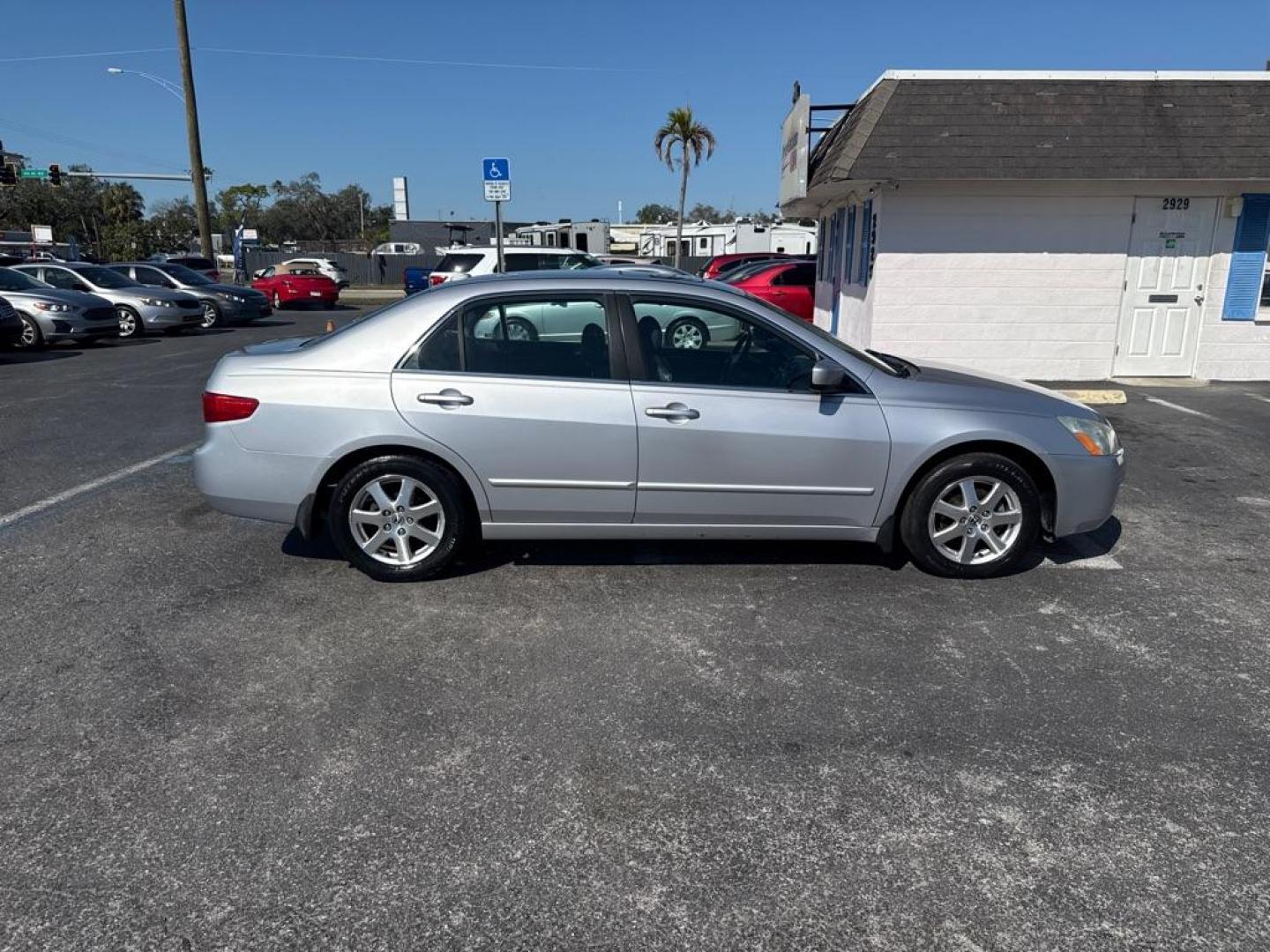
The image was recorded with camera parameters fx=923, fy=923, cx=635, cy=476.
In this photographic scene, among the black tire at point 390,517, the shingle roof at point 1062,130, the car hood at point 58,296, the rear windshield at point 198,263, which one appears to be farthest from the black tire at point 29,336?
the black tire at point 390,517

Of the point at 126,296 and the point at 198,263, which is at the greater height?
the point at 198,263

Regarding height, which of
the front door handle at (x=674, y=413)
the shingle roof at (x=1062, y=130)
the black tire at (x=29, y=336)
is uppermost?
the shingle roof at (x=1062, y=130)

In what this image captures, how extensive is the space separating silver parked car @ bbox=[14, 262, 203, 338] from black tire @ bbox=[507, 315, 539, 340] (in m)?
16.3

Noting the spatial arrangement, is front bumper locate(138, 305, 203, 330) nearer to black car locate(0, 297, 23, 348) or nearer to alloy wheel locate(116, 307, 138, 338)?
alloy wheel locate(116, 307, 138, 338)

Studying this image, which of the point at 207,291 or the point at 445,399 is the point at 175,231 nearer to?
the point at 207,291

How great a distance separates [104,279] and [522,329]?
58.4ft

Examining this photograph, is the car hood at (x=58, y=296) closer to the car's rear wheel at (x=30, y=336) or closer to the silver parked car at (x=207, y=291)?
the car's rear wheel at (x=30, y=336)

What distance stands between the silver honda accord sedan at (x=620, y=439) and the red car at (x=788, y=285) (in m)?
13.4

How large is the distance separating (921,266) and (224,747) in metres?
10.9

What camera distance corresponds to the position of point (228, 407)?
4.72 meters

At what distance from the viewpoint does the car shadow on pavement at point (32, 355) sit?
47.6 feet

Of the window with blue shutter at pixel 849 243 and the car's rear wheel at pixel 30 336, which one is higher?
the window with blue shutter at pixel 849 243

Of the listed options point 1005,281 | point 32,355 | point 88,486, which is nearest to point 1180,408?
point 1005,281

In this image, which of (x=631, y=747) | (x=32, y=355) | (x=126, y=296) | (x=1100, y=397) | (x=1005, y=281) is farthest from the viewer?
(x=126, y=296)
